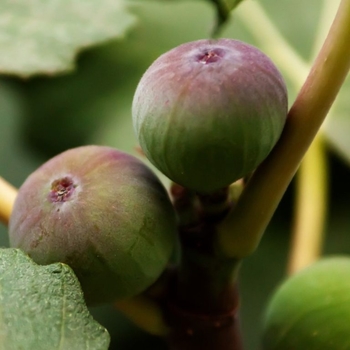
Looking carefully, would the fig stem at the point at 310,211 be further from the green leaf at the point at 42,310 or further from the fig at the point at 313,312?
the green leaf at the point at 42,310

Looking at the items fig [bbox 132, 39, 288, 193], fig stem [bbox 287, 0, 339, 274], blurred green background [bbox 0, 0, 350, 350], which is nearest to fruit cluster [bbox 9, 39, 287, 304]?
fig [bbox 132, 39, 288, 193]

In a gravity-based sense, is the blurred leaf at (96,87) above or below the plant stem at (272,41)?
below

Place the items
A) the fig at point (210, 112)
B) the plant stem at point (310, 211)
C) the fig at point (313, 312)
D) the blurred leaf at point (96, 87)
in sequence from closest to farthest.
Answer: the fig at point (210, 112) → the fig at point (313, 312) → the plant stem at point (310, 211) → the blurred leaf at point (96, 87)

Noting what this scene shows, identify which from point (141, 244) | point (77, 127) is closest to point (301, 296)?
point (141, 244)

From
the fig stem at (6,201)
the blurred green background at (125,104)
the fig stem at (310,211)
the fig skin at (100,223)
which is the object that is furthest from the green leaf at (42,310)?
the blurred green background at (125,104)

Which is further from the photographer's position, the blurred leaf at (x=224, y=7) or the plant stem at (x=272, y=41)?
the plant stem at (x=272, y=41)

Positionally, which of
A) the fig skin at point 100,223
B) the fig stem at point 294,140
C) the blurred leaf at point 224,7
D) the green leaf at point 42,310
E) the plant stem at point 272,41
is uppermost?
the blurred leaf at point 224,7

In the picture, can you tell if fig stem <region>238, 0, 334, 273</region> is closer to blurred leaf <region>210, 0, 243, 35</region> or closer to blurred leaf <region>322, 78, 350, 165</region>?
blurred leaf <region>322, 78, 350, 165</region>

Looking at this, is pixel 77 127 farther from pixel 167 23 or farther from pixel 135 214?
pixel 135 214
